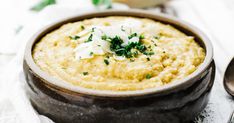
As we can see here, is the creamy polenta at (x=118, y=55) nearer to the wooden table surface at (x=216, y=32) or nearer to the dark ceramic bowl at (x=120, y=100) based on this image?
the dark ceramic bowl at (x=120, y=100)

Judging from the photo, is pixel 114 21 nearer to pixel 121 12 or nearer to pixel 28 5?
pixel 121 12

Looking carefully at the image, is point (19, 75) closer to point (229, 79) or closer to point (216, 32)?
point (229, 79)

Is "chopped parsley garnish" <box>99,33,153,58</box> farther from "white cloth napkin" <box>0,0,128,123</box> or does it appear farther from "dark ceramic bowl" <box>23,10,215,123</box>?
"white cloth napkin" <box>0,0,128,123</box>

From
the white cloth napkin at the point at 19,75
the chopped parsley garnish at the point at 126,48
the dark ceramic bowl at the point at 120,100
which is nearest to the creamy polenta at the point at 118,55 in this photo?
the chopped parsley garnish at the point at 126,48

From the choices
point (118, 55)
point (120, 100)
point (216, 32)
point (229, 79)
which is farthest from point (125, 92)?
point (216, 32)

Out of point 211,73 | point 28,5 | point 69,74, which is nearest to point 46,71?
point 69,74
